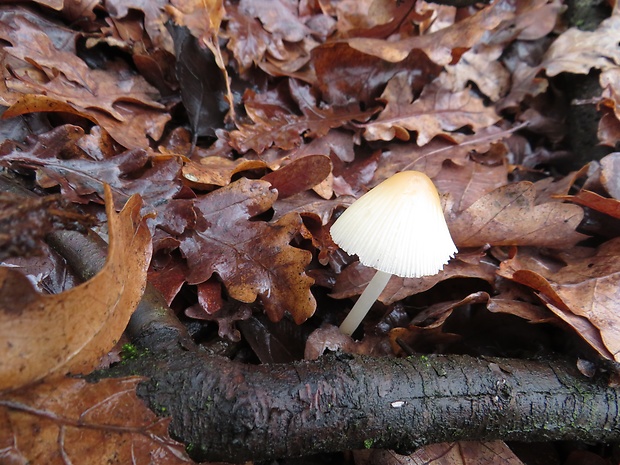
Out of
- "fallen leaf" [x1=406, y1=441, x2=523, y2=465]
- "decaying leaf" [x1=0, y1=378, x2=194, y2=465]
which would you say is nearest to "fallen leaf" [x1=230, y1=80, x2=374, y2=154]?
"decaying leaf" [x1=0, y1=378, x2=194, y2=465]

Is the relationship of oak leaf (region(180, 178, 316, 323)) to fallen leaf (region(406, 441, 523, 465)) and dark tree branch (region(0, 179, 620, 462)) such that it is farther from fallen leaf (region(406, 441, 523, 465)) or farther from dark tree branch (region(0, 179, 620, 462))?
fallen leaf (region(406, 441, 523, 465))

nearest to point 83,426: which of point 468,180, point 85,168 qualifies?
point 85,168

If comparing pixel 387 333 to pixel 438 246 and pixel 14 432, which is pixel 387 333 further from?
pixel 14 432

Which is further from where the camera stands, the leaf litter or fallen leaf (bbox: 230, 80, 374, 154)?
fallen leaf (bbox: 230, 80, 374, 154)

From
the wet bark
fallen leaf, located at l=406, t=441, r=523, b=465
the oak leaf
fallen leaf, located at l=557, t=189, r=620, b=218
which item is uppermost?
fallen leaf, located at l=557, t=189, r=620, b=218

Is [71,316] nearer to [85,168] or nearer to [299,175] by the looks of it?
[85,168]
